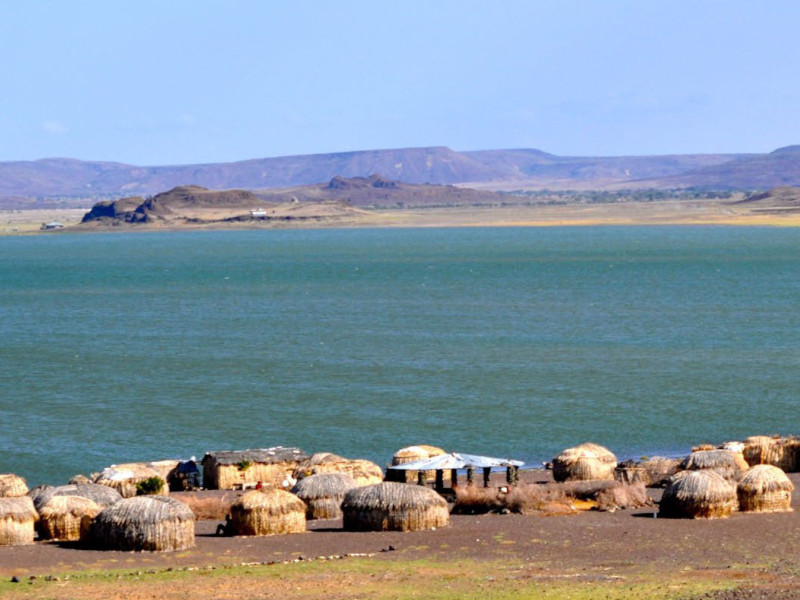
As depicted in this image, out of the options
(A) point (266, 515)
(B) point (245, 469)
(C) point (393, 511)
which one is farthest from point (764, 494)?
(B) point (245, 469)

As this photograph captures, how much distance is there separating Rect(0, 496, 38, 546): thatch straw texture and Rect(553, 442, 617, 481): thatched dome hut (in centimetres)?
1326

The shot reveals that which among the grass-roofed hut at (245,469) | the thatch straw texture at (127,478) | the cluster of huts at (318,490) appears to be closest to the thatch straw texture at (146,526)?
the cluster of huts at (318,490)

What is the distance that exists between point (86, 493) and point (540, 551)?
982 centimetres

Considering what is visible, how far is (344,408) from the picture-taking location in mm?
51438

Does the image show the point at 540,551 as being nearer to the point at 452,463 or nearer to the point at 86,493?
the point at 452,463

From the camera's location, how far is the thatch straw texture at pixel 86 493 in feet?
102

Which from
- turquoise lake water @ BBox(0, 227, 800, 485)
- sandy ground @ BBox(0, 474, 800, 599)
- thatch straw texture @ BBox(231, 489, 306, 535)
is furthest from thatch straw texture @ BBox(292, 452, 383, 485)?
turquoise lake water @ BBox(0, 227, 800, 485)

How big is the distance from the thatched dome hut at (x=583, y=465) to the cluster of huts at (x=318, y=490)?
34mm

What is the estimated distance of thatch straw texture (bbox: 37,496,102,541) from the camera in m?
29.8

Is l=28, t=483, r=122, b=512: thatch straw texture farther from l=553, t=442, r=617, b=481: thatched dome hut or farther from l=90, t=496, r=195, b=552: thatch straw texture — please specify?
l=553, t=442, r=617, b=481: thatched dome hut

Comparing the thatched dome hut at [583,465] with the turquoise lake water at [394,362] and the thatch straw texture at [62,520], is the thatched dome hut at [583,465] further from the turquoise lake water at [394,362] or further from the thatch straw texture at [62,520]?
the thatch straw texture at [62,520]

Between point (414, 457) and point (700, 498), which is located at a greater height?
point (700, 498)

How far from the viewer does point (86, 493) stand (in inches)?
1249

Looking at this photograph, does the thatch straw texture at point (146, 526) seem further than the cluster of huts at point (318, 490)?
No
